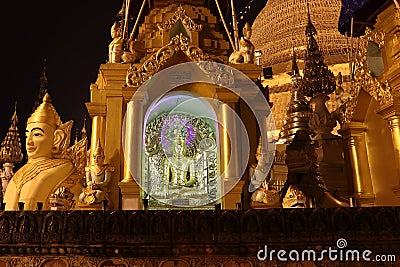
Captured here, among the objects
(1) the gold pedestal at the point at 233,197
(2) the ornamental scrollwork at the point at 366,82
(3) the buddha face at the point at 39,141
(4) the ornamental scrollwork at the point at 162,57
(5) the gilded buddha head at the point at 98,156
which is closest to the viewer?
(2) the ornamental scrollwork at the point at 366,82

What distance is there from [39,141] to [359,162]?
5.85 m

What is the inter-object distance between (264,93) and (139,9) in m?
4.01

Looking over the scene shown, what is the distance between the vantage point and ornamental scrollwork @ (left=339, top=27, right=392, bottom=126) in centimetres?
790

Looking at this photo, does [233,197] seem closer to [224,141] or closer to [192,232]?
[224,141]

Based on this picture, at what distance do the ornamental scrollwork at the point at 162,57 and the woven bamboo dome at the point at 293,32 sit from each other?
16973mm

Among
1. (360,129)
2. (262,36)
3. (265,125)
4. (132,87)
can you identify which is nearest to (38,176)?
(132,87)

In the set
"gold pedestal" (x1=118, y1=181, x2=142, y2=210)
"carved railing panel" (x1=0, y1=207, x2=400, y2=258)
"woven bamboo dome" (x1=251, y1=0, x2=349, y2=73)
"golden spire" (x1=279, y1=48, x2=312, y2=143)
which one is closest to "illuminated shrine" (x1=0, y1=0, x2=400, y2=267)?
"gold pedestal" (x1=118, y1=181, x2=142, y2=210)

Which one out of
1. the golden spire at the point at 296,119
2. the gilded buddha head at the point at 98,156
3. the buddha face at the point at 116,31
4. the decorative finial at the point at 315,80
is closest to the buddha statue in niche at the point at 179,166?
the gilded buddha head at the point at 98,156

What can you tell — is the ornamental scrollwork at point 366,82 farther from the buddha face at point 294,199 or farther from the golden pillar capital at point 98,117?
the golden pillar capital at point 98,117

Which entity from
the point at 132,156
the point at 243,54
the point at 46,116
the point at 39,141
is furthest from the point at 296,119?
the point at 39,141

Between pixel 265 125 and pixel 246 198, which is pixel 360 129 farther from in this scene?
pixel 246 198

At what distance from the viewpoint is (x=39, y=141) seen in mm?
8484

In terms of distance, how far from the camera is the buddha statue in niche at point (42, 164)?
8156 millimetres

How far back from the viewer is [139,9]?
11891mm
